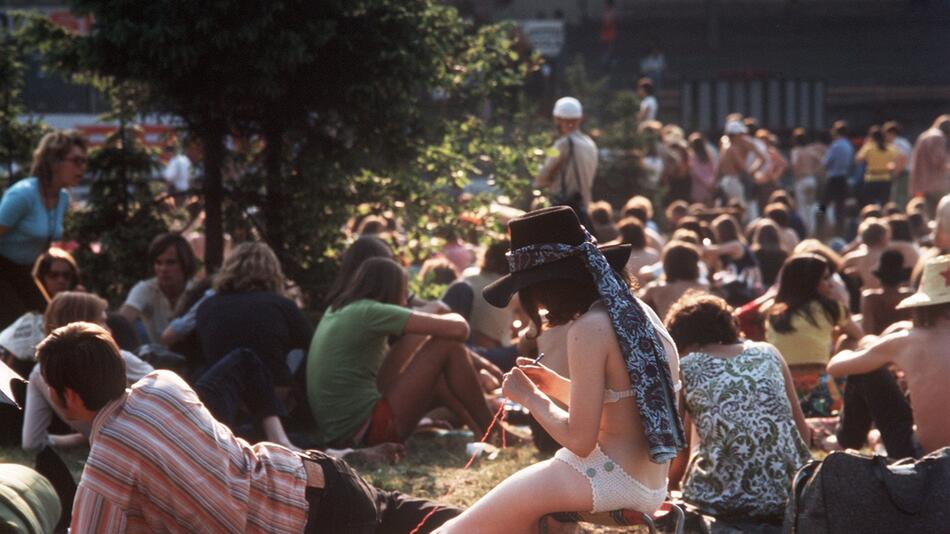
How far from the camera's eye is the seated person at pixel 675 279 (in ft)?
29.7

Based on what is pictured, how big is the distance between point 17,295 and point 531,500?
504cm

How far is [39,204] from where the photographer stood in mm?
9086

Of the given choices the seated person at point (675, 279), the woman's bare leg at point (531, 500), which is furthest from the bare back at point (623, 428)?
the seated person at point (675, 279)

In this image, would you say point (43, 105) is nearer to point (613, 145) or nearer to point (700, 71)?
point (613, 145)

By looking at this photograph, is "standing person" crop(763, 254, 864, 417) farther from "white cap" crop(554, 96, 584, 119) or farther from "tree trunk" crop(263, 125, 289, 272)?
"white cap" crop(554, 96, 584, 119)

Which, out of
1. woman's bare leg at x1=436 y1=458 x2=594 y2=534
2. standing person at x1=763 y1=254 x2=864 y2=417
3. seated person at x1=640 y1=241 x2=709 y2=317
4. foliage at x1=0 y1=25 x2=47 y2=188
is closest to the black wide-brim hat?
woman's bare leg at x1=436 y1=458 x2=594 y2=534

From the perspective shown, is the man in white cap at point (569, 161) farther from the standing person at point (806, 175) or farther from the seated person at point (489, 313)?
the standing person at point (806, 175)

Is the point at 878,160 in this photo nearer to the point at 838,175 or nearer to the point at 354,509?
the point at 838,175

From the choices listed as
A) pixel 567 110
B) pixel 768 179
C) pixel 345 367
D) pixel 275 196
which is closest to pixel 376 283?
pixel 345 367

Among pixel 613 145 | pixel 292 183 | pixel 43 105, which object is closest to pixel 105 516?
pixel 292 183

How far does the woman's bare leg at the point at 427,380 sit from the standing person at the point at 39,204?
98.5 inches

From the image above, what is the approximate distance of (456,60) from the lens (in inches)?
414

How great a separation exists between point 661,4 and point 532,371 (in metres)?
28.7

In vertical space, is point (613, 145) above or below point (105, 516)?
below
